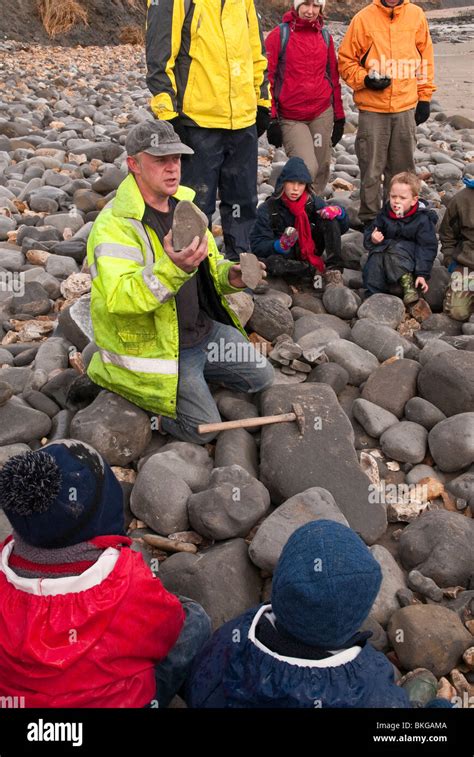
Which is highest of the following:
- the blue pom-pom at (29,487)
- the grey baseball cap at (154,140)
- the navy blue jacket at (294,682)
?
the grey baseball cap at (154,140)

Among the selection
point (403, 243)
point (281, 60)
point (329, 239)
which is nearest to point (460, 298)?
point (403, 243)

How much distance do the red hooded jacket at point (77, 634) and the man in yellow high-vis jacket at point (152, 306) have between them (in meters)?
1.58

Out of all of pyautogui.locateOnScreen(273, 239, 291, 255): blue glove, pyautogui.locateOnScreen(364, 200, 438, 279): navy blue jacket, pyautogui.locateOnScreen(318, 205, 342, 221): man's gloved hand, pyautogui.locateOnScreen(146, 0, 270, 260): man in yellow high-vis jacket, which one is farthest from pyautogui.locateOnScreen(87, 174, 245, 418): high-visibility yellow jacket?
pyautogui.locateOnScreen(364, 200, 438, 279): navy blue jacket

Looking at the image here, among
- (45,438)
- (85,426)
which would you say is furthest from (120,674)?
(45,438)

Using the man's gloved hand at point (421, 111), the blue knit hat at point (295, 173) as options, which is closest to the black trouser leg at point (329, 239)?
the blue knit hat at point (295, 173)

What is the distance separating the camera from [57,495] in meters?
2.05

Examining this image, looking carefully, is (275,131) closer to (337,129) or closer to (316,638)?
(337,129)

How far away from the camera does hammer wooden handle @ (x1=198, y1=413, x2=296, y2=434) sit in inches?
154

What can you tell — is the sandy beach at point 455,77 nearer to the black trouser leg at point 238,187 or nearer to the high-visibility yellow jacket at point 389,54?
the high-visibility yellow jacket at point 389,54

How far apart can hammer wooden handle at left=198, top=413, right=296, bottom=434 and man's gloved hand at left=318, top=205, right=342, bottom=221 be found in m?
2.10

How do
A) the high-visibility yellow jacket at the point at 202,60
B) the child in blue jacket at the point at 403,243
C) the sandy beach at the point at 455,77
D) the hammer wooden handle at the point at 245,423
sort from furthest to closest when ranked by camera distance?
the sandy beach at the point at 455,77 → the child in blue jacket at the point at 403,243 → the high-visibility yellow jacket at the point at 202,60 → the hammer wooden handle at the point at 245,423

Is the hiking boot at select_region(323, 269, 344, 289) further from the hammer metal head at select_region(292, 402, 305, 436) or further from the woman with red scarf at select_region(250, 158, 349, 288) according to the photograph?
the hammer metal head at select_region(292, 402, 305, 436)

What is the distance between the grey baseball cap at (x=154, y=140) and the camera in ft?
12.2

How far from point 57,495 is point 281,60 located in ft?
16.6
